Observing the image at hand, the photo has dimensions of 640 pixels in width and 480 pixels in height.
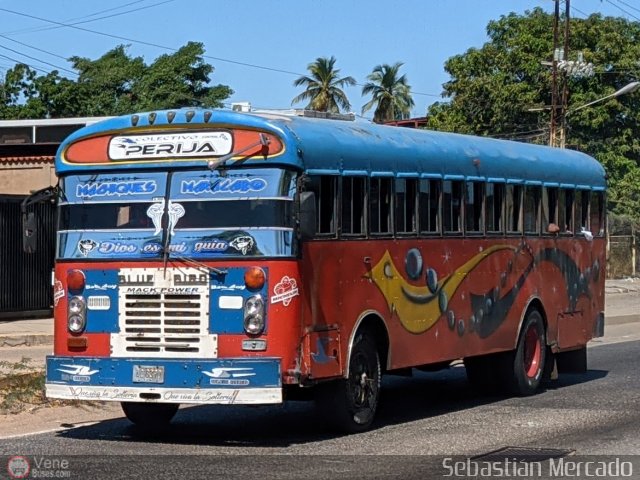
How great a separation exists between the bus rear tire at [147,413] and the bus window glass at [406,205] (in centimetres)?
290

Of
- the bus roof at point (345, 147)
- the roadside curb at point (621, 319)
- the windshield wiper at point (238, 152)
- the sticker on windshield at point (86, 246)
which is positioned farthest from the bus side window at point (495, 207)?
the roadside curb at point (621, 319)

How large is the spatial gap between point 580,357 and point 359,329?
6.35 metres

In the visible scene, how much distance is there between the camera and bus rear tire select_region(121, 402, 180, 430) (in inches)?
494

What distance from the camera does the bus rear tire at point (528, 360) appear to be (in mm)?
15555

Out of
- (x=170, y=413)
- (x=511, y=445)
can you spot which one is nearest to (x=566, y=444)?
(x=511, y=445)

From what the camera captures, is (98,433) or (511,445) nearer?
(511,445)

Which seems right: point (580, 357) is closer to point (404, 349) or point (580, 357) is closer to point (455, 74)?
point (404, 349)

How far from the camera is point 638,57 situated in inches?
2244

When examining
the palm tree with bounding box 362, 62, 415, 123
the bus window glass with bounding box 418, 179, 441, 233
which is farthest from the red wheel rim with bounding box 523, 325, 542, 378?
the palm tree with bounding box 362, 62, 415, 123

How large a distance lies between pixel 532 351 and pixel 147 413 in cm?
562

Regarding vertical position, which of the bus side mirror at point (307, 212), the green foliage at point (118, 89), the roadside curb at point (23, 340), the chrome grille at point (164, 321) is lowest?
the roadside curb at point (23, 340)

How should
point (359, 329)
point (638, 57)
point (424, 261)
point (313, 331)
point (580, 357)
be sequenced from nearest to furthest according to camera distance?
Result: 1. point (313, 331)
2. point (359, 329)
3. point (424, 261)
4. point (580, 357)
5. point (638, 57)

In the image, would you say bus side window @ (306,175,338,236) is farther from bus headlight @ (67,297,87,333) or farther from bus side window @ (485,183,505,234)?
bus side window @ (485,183,505,234)

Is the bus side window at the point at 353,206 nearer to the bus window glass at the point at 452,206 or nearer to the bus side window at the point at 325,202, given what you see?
the bus side window at the point at 325,202
